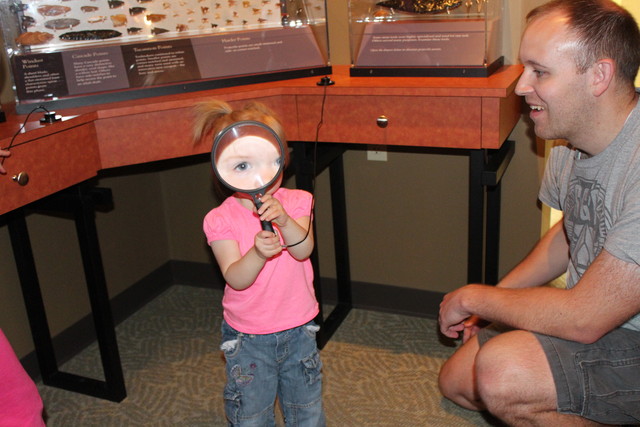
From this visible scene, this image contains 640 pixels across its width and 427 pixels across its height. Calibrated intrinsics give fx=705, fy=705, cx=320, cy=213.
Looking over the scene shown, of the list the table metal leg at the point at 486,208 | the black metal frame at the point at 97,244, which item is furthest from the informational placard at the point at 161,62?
the table metal leg at the point at 486,208

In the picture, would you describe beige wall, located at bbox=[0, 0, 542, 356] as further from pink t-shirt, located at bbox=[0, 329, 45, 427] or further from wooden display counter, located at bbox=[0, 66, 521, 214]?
pink t-shirt, located at bbox=[0, 329, 45, 427]

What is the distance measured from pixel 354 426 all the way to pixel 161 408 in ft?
2.26

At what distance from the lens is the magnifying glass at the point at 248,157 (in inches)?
62.0

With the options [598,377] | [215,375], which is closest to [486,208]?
[598,377]

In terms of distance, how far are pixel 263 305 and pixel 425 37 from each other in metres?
1.11

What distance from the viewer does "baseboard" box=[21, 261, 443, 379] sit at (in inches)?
114

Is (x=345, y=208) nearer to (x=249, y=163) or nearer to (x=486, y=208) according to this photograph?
(x=486, y=208)

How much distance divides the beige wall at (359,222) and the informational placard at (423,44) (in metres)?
0.37

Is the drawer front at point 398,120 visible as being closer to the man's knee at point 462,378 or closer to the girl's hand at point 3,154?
the man's knee at point 462,378

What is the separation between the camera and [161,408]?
2.47 metres

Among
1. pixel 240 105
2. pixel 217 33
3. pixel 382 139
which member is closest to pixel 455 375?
pixel 382 139

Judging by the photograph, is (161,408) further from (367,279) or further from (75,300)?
(367,279)

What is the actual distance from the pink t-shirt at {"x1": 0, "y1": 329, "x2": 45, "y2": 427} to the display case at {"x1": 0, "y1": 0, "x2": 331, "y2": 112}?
49.3 inches

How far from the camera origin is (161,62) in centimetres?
242
